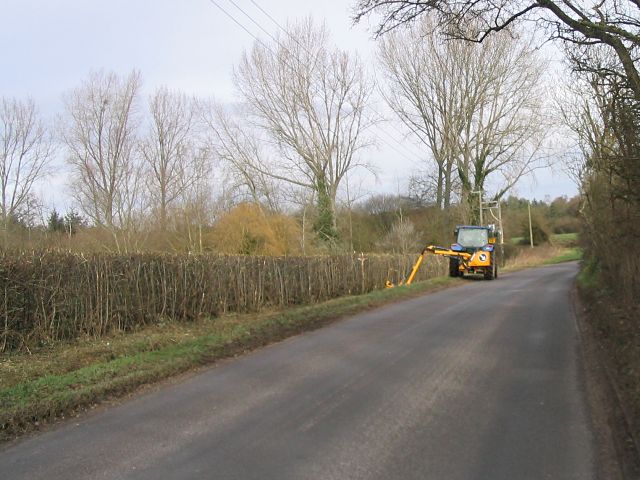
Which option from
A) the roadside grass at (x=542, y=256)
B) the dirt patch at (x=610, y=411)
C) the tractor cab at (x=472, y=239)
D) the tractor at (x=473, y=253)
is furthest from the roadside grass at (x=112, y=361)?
the roadside grass at (x=542, y=256)

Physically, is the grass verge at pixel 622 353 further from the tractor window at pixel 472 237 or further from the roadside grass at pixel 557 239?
the roadside grass at pixel 557 239

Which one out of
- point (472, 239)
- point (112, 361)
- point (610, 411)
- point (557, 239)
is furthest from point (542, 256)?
point (610, 411)

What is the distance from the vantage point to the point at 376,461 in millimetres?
4703

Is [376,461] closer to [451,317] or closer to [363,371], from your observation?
[363,371]

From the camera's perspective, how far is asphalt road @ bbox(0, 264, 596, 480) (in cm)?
461

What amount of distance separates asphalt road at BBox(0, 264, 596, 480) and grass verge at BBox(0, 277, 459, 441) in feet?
1.60

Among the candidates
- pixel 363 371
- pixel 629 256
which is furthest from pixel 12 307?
pixel 629 256

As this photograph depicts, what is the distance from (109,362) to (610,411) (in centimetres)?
712

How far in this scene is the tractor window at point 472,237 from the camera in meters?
30.9

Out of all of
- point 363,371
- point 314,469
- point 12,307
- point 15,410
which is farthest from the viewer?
point 12,307

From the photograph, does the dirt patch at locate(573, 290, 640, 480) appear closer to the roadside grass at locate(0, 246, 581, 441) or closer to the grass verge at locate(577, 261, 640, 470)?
the grass verge at locate(577, 261, 640, 470)

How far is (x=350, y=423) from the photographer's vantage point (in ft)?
18.7

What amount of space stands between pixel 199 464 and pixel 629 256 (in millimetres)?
9751

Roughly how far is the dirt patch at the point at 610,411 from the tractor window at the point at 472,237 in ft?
67.7
